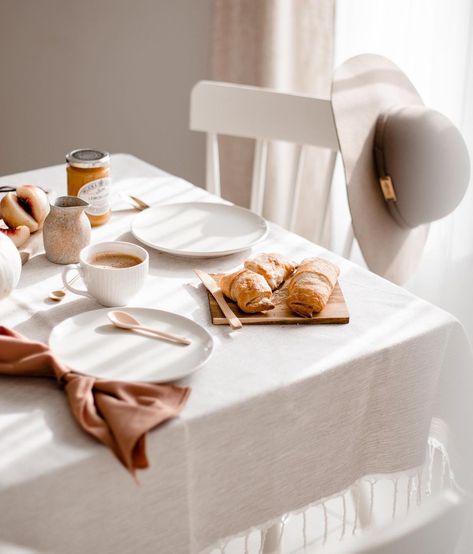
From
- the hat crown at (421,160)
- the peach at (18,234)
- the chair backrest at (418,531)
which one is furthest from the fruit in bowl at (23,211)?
the chair backrest at (418,531)

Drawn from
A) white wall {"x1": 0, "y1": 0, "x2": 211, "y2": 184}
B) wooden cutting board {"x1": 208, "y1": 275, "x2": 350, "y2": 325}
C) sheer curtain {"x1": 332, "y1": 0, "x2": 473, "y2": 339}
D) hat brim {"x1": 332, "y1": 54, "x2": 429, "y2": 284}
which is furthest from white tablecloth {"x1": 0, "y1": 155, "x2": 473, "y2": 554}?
white wall {"x1": 0, "y1": 0, "x2": 211, "y2": 184}

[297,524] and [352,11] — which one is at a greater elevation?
[352,11]

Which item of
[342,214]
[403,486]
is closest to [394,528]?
[403,486]

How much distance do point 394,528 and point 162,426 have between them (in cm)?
39

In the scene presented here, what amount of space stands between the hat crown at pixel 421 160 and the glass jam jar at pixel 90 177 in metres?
0.60

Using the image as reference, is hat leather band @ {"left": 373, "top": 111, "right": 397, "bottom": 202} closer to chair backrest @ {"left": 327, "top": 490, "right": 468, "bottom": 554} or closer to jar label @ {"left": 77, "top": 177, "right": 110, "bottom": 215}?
jar label @ {"left": 77, "top": 177, "right": 110, "bottom": 215}

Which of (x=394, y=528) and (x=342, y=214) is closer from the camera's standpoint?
(x=394, y=528)

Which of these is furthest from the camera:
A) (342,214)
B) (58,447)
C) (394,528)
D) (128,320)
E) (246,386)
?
(342,214)

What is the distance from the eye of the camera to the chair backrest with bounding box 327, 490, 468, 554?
0.55m

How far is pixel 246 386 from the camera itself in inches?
38.0

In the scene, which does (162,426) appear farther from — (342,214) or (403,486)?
(342,214)

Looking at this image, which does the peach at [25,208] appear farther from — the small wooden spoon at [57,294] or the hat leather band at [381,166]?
the hat leather band at [381,166]

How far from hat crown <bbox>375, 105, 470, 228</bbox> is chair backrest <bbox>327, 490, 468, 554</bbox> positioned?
113 centimetres

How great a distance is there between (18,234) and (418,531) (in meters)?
0.92
